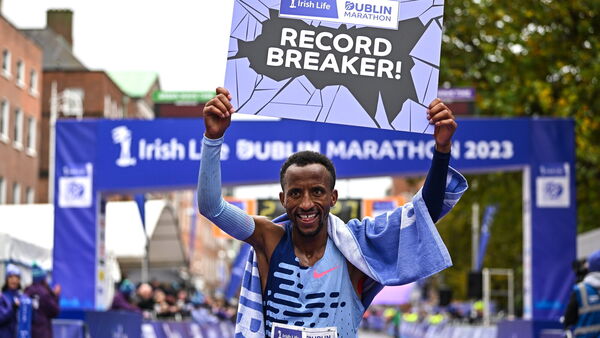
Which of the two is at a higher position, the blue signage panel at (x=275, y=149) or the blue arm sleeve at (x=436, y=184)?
the blue signage panel at (x=275, y=149)

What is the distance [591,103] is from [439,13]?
55.1 feet

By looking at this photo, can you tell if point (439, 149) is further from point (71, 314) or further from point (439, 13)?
point (71, 314)

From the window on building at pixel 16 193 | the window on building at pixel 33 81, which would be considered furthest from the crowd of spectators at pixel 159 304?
the window on building at pixel 33 81

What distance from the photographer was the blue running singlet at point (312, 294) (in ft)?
15.7

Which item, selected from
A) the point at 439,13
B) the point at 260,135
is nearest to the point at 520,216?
the point at 260,135

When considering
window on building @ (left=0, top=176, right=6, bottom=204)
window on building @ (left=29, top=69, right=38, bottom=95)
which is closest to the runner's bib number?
window on building @ (left=0, top=176, right=6, bottom=204)

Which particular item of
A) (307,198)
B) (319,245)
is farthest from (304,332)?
(307,198)

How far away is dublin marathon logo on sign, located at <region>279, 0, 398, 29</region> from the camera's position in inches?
207

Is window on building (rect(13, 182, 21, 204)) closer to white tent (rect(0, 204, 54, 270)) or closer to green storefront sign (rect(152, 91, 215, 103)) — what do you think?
green storefront sign (rect(152, 91, 215, 103))

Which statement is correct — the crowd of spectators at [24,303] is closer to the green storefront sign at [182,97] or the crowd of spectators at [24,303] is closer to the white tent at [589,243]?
the green storefront sign at [182,97]

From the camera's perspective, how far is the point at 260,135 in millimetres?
18859

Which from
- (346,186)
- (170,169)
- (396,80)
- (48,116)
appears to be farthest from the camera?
(48,116)

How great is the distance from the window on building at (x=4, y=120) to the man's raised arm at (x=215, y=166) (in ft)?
140

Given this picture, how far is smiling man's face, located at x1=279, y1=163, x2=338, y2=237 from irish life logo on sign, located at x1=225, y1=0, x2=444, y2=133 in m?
0.42
